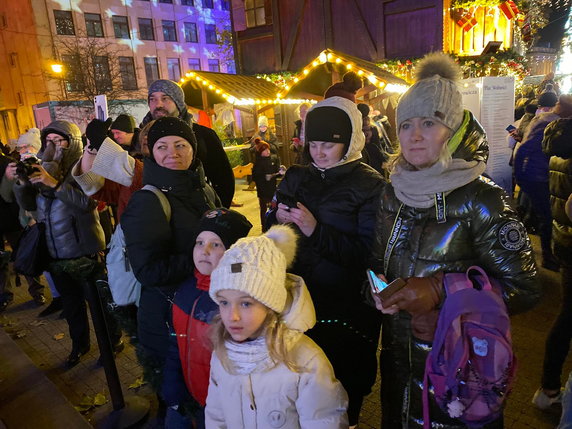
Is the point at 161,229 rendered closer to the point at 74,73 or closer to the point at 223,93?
the point at 223,93

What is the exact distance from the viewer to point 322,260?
2406 millimetres

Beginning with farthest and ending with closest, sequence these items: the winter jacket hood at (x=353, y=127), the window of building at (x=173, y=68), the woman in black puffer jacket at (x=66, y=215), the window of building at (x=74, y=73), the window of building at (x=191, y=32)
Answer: the window of building at (x=191, y=32), the window of building at (x=173, y=68), the window of building at (x=74, y=73), the woman in black puffer jacket at (x=66, y=215), the winter jacket hood at (x=353, y=127)

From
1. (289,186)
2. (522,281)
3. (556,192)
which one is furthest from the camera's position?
(556,192)

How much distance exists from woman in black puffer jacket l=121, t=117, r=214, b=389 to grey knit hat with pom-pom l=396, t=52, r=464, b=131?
4.54 ft

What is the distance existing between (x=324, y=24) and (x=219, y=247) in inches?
543

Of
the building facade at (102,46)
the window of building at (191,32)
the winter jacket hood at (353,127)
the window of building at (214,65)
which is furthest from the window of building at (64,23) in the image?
the winter jacket hood at (353,127)

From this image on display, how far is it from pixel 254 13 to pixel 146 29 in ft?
85.9

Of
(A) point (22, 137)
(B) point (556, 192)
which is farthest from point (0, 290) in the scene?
(B) point (556, 192)

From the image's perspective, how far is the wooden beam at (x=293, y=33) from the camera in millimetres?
14312

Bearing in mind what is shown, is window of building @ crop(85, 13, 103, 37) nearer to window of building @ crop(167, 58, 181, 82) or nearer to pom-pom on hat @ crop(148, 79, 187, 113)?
window of building @ crop(167, 58, 181, 82)

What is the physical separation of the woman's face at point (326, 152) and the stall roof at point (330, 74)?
6789 millimetres

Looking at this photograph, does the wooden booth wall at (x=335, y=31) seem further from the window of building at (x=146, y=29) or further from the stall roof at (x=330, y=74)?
the window of building at (x=146, y=29)

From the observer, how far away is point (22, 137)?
7023 mm

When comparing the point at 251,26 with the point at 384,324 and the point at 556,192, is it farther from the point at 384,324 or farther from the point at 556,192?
the point at 384,324
